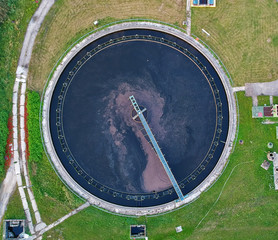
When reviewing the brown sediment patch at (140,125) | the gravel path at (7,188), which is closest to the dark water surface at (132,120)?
the brown sediment patch at (140,125)

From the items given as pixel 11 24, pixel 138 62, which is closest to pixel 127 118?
pixel 138 62

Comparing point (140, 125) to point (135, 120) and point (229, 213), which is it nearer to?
point (135, 120)

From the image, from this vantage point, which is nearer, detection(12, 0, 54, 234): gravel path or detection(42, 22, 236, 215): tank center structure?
detection(12, 0, 54, 234): gravel path

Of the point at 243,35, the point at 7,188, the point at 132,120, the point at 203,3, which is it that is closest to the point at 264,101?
the point at 243,35

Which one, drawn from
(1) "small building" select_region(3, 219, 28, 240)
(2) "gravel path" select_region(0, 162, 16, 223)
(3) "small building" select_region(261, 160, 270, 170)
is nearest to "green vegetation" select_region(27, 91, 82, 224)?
(2) "gravel path" select_region(0, 162, 16, 223)

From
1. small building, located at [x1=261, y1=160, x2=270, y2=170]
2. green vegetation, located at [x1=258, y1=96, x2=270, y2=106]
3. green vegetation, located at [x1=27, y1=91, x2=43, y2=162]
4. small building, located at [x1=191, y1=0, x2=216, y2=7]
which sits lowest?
small building, located at [x1=261, y1=160, x2=270, y2=170]

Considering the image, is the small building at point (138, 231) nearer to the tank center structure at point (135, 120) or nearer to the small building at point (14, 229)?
the tank center structure at point (135, 120)

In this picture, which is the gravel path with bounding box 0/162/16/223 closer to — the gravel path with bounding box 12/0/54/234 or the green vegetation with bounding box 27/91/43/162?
the gravel path with bounding box 12/0/54/234
